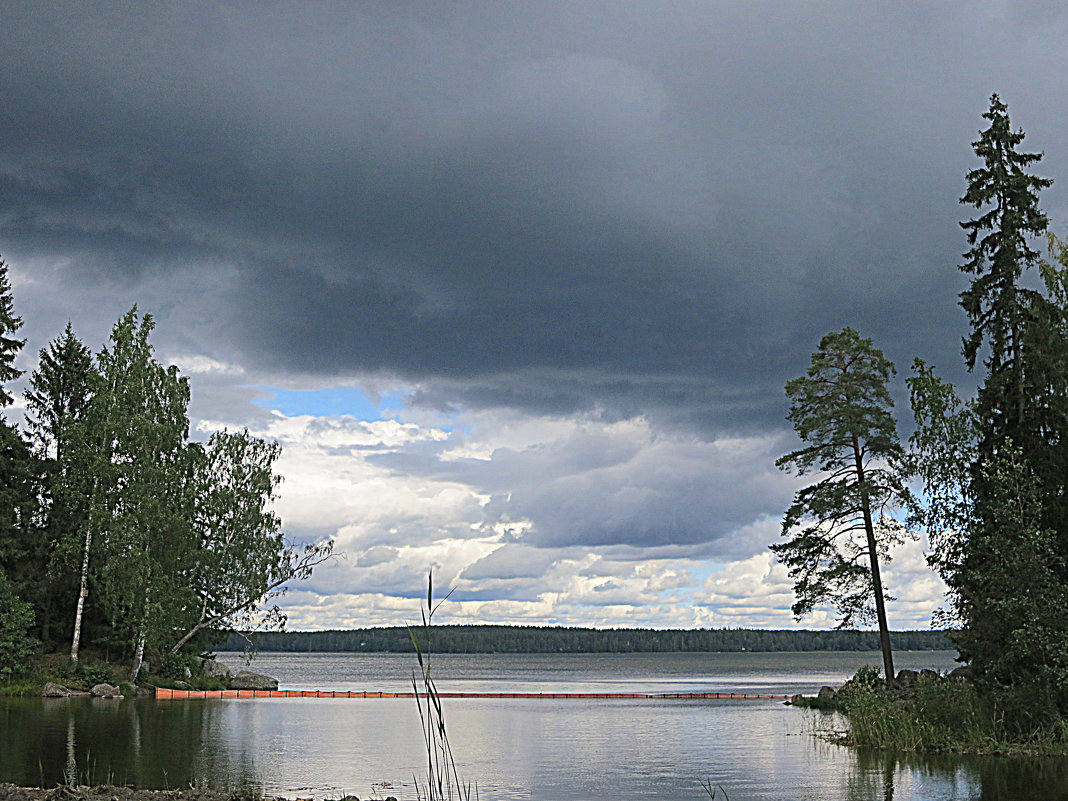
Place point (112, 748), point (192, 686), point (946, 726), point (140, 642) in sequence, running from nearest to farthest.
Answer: point (112, 748) < point (946, 726) < point (140, 642) < point (192, 686)

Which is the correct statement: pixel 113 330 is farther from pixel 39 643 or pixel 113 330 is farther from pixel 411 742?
pixel 411 742

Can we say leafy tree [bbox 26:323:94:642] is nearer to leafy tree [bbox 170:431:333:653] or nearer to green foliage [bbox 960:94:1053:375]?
leafy tree [bbox 170:431:333:653]

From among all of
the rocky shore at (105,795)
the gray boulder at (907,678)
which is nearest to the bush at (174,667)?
the gray boulder at (907,678)

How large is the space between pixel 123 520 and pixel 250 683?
1441 cm

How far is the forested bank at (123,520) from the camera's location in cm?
5309

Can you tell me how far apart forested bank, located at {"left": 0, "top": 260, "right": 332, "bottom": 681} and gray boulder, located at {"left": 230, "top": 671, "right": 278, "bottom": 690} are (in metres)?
2.85

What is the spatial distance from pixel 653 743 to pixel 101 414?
115 feet

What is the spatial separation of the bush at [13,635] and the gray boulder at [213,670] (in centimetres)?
1114

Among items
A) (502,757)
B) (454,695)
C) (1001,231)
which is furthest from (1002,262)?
(454,695)

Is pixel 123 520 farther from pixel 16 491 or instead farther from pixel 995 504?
pixel 995 504

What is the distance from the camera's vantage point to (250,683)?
61.8 meters

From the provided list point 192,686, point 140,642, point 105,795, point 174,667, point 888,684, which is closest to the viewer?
point 105,795

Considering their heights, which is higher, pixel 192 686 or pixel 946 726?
pixel 192 686

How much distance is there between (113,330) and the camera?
56750 millimetres
